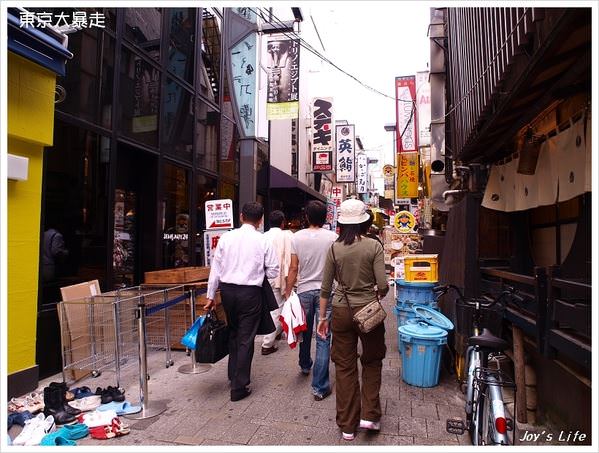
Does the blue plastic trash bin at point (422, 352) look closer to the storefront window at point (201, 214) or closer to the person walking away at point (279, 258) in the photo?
the person walking away at point (279, 258)

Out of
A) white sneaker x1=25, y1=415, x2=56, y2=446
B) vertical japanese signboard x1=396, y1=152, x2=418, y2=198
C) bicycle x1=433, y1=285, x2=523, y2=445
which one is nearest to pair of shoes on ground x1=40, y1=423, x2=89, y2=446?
white sneaker x1=25, y1=415, x2=56, y2=446

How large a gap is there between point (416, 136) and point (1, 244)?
13165 mm

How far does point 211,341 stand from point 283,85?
25.2 feet

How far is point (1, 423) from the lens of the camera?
3.18m

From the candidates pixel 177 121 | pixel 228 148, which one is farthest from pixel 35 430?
pixel 228 148

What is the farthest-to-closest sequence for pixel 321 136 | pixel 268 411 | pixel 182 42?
pixel 321 136, pixel 182 42, pixel 268 411

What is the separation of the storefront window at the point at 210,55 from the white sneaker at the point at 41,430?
7773mm

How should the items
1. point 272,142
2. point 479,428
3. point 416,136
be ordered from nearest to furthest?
point 479,428, point 416,136, point 272,142

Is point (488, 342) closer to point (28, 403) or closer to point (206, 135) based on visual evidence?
point (28, 403)

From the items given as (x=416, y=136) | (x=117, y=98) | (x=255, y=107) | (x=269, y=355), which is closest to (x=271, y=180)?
(x=416, y=136)

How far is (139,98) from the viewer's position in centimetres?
737

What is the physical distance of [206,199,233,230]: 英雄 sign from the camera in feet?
22.9

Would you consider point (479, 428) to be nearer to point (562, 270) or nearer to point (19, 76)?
point (562, 270)

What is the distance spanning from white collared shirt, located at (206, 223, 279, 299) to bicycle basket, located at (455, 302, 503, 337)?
2.13 meters
